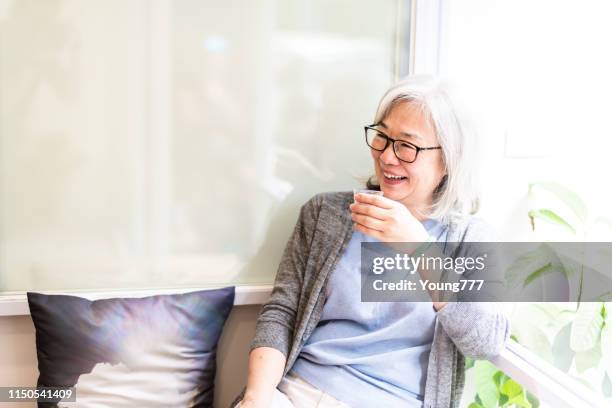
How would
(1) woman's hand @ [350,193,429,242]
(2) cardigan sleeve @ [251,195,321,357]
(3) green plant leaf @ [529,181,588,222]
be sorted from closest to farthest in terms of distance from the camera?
(1) woman's hand @ [350,193,429,242], (2) cardigan sleeve @ [251,195,321,357], (3) green plant leaf @ [529,181,588,222]

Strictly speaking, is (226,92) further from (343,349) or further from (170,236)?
(343,349)

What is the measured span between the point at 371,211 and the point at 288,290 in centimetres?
32

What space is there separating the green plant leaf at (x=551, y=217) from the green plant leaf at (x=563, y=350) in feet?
0.86

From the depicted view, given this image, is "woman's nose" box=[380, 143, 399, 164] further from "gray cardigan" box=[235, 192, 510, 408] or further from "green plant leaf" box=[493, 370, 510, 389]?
"green plant leaf" box=[493, 370, 510, 389]

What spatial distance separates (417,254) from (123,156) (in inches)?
31.0

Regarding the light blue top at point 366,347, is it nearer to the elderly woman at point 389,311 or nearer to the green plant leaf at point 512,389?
the elderly woman at point 389,311

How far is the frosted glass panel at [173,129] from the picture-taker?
1331 mm

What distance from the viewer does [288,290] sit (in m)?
1.37

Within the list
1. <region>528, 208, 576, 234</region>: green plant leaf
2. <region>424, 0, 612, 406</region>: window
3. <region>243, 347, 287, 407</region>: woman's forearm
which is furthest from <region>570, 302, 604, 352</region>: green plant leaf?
<region>243, 347, 287, 407</region>: woman's forearm

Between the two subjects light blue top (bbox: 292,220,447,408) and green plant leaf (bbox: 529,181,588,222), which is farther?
green plant leaf (bbox: 529,181,588,222)

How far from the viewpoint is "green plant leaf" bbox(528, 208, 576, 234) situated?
58.1 inches

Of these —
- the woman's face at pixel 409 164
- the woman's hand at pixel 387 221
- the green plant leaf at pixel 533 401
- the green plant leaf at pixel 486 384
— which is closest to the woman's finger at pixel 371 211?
the woman's hand at pixel 387 221

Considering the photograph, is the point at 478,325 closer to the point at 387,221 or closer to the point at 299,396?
the point at 387,221

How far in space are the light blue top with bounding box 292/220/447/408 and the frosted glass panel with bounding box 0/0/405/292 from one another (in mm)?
290
